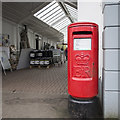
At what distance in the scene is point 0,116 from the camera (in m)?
2.40

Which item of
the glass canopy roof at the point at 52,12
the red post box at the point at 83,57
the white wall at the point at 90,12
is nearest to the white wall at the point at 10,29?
the glass canopy roof at the point at 52,12

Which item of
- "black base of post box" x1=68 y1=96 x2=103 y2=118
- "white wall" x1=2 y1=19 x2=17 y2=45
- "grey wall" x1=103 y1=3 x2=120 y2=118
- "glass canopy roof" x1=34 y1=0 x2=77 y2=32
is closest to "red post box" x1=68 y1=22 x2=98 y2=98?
"black base of post box" x1=68 y1=96 x2=103 y2=118

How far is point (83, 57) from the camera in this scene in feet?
6.95

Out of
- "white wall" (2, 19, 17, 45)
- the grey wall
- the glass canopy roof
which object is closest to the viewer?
the grey wall

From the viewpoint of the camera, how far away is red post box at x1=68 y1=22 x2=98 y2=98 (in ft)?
6.96

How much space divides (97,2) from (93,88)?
2214 millimetres

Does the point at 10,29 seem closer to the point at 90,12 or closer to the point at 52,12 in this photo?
the point at 52,12

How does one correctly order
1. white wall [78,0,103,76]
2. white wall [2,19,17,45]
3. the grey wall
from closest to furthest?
the grey wall → white wall [78,0,103,76] → white wall [2,19,17,45]

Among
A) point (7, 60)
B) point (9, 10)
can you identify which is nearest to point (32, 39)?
point (9, 10)

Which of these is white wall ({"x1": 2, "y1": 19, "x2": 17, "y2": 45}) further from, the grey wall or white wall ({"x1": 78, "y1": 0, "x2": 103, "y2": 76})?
the grey wall

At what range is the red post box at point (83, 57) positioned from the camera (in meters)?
2.12

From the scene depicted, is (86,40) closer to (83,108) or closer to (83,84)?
(83,84)

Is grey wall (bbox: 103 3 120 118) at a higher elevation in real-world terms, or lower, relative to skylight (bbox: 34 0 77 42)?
lower

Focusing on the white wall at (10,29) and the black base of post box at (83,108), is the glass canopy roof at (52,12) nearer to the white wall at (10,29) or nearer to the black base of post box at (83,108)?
the white wall at (10,29)
